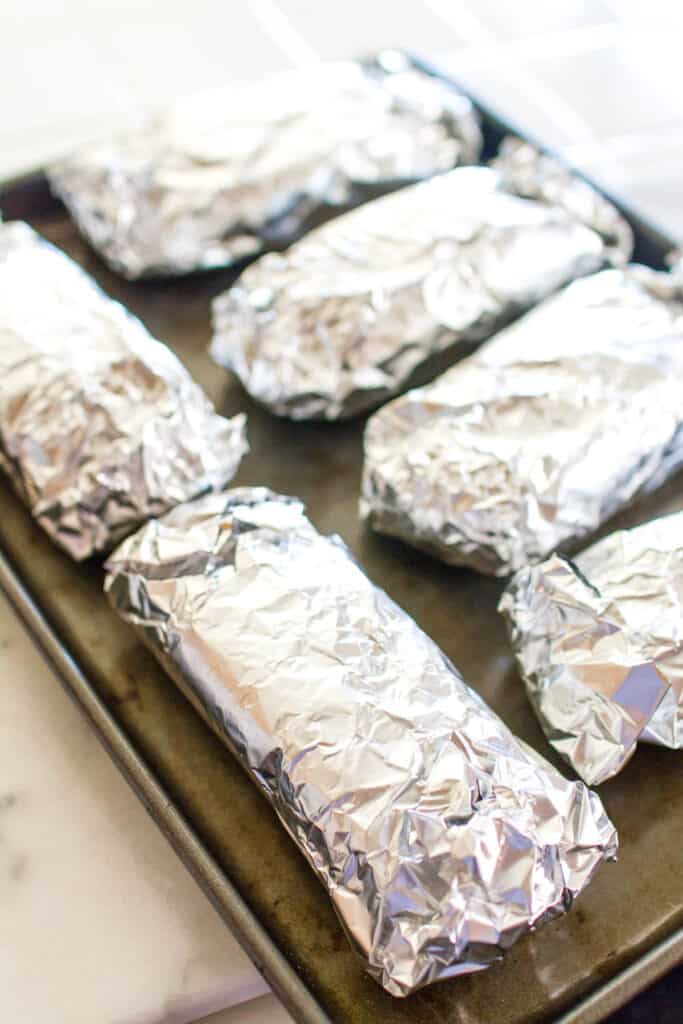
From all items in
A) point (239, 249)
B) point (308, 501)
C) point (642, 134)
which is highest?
point (239, 249)

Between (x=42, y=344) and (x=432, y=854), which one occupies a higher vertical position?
(x=42, y=344)

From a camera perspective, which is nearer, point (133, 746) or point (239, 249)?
point (133, 746)

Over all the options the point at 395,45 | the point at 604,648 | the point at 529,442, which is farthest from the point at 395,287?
the point at 395,45

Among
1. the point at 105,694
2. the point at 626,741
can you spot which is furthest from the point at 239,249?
the point at 626,741

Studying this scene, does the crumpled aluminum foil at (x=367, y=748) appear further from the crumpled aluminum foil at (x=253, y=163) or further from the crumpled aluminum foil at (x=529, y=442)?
the crumpled aluminum foil at (x=253, y=163)

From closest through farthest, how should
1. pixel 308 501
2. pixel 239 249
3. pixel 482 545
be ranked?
pixel 482 545 → pixel 308 501 → pixel 239 249

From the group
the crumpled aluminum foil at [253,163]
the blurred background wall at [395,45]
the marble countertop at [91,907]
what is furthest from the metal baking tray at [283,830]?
the blurred background wall at [395,45]

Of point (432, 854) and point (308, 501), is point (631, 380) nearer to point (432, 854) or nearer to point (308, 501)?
point (308, 501)

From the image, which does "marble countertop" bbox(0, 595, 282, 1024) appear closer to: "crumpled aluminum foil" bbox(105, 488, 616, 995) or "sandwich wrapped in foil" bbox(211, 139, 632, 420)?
"crumpled aluminum foil" bbox(105, 488, 616, 995)
